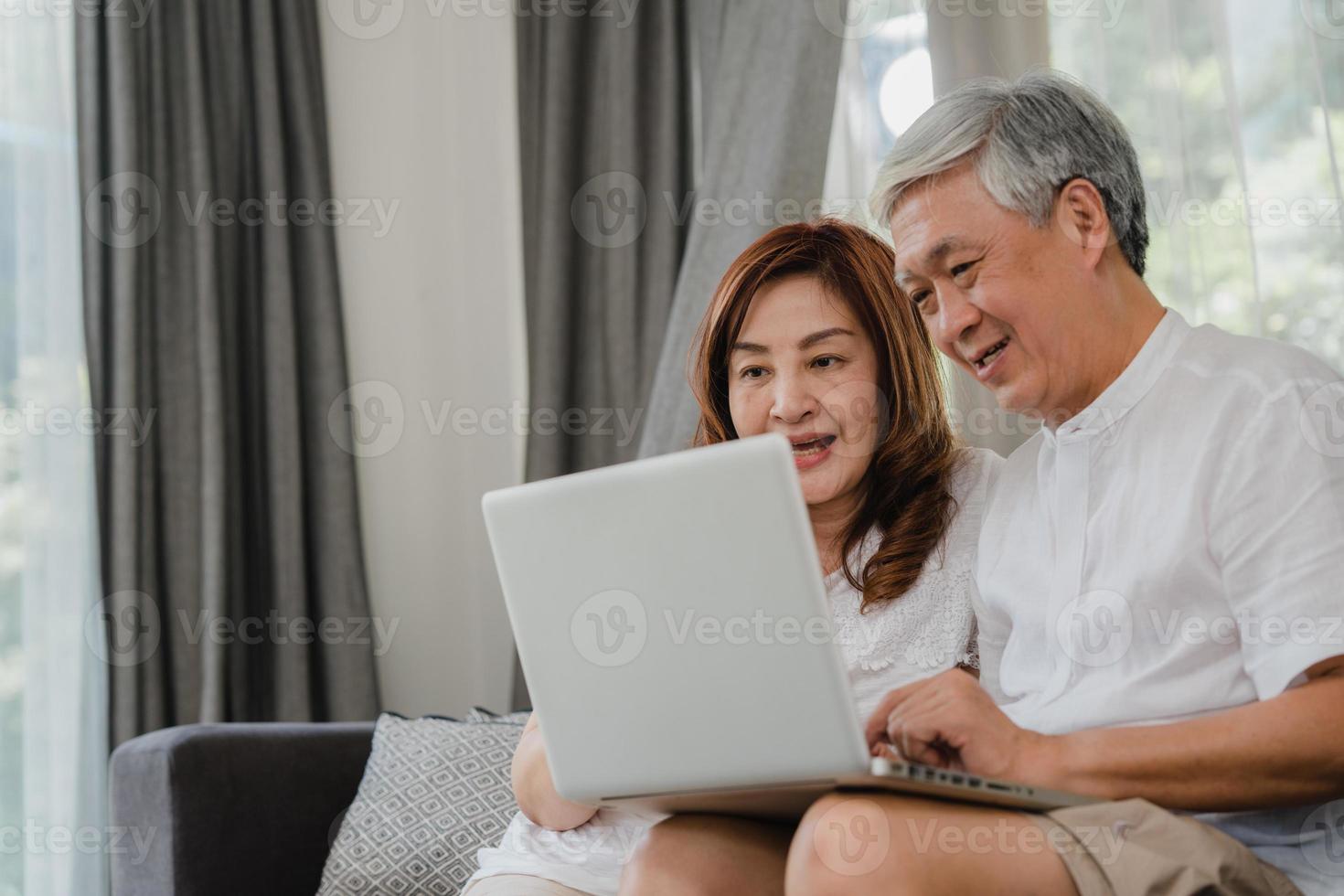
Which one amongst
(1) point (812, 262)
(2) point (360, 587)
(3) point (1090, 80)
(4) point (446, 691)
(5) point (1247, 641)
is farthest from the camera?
(4) point (446, 691)

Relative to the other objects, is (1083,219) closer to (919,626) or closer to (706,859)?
(919,626)

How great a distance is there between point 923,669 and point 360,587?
5.67ft

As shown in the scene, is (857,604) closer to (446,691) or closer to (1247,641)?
(1247,641)

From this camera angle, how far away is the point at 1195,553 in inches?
41.7

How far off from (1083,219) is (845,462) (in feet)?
1.36

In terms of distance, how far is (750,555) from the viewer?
0.91 m

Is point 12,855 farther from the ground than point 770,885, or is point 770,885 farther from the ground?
point 770,885

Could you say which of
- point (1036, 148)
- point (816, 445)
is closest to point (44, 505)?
point (816, 445)

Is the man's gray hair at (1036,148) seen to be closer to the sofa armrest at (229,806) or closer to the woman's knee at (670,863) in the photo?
the woman's knee at (670,863)

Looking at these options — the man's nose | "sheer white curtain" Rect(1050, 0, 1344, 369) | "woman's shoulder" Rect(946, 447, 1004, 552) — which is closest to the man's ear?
the man's nose

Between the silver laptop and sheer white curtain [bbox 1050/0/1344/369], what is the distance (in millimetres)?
1230

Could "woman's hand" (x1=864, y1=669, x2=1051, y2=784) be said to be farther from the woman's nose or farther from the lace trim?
the woman's nose

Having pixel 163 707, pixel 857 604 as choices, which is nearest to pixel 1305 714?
pixel 857 604

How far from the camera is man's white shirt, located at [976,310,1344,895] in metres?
1.00
